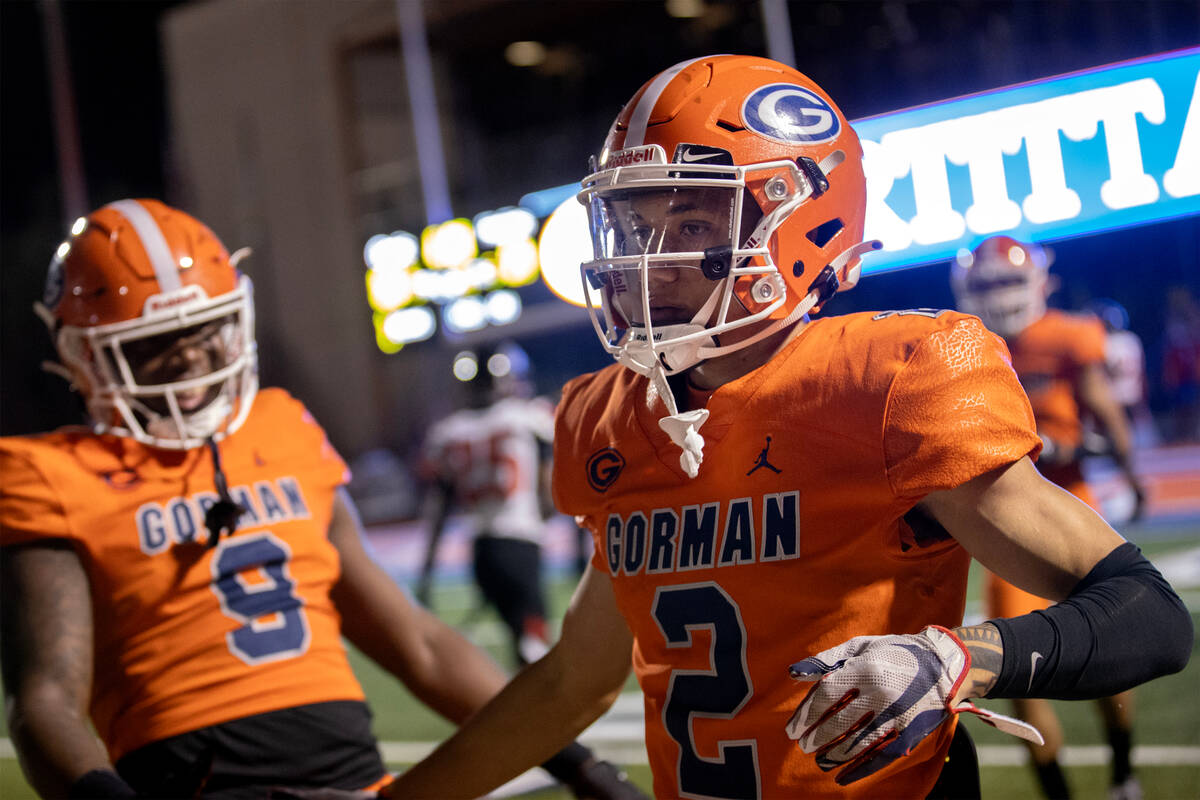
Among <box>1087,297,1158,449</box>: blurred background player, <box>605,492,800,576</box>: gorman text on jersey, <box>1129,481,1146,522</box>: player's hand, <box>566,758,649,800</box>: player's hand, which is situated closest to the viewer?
<box>605,492,800,576</box>: gorman text on jersey

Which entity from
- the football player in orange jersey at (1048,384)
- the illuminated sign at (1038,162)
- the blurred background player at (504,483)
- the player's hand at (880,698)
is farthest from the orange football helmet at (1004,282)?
the blurred background player at (504,483)

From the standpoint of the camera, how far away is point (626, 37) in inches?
141

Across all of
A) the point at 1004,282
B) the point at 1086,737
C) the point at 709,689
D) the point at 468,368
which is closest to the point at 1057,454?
the point at 1004,282

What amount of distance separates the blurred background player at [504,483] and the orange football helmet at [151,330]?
2812 mm

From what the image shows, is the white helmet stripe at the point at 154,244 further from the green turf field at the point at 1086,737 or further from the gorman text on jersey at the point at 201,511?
the green turf field at the point at 1086,737

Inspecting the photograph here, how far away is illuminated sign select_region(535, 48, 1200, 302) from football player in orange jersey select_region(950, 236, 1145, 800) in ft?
A: 0.60

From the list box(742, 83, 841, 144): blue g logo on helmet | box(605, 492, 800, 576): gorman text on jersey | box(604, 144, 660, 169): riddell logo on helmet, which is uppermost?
box(742, 83, 841, 144): blue g logo on helmet

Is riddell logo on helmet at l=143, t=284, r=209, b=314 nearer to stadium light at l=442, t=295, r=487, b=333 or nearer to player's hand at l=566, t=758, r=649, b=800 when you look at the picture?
player's hand at l=566, t=758, r=649, b=800

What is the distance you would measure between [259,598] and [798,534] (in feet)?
3.01

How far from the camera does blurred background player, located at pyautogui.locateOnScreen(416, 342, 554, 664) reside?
15.2 ft

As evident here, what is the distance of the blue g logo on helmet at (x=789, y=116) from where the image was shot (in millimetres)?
1265

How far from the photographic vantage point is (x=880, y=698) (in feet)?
2.88

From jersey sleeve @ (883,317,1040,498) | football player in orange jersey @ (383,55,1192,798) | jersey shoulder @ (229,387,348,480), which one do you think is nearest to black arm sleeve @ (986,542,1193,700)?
football player in orange jersey @ (383,55,1192,798)

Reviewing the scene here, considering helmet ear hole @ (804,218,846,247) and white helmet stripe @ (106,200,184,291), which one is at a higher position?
white helmet stripe @ (106,200,184,291)
